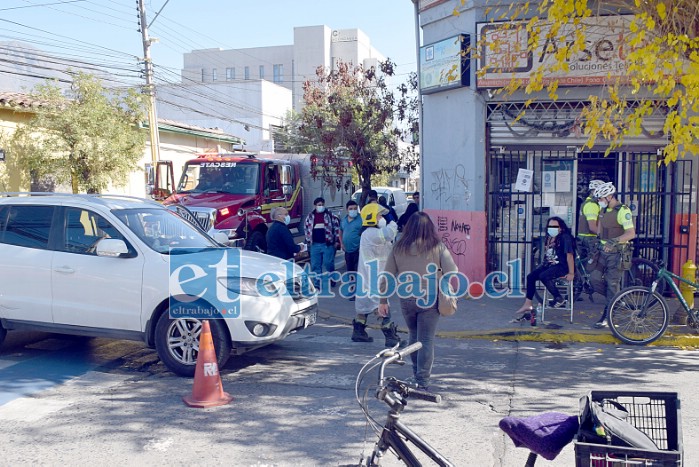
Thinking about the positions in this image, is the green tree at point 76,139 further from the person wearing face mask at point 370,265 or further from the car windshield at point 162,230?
the person wearing face mask at point 370,265

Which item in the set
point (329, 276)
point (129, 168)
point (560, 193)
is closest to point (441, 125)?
point (560, 193)

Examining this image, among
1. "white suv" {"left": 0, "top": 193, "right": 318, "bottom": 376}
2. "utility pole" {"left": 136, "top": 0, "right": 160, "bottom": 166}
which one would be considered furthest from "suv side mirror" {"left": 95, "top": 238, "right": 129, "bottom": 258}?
"utility pole" {"left": 136, "top": 0, "right": 160, "bottom": 166}

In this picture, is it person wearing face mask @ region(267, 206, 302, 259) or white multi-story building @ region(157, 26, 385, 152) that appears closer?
person wearing face mask @ region(267, 206, 302, 259)

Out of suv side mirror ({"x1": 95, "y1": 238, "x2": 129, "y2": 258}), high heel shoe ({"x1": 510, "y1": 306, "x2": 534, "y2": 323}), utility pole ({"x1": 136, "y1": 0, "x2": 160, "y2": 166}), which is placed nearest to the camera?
suv side mirror ({"x1": 95, "y1": 238, "x2": 129, "y2": 258})

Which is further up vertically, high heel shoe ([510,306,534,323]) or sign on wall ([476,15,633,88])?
sign on wall ([476,15,633,88])

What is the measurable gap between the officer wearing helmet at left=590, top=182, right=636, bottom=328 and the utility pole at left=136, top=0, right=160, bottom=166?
14.6 m

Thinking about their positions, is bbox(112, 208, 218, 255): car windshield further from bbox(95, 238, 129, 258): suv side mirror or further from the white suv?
bbox(95, 238, 129, 258): suv side mirror

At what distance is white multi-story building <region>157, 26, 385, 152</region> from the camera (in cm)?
4803

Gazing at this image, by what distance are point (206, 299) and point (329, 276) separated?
227 inches

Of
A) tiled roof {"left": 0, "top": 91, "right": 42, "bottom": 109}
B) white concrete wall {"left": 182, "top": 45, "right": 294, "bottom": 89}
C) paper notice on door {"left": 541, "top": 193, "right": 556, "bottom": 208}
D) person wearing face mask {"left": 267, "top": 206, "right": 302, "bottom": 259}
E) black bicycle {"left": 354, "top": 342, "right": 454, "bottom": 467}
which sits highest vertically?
white concrete wall {"left": 182, "top": 45, "right": 294, "bottom": 89}

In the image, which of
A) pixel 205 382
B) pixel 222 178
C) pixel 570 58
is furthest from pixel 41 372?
pixel 570 58

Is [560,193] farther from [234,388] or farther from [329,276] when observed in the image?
[234,388]

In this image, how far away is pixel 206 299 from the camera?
660 cm

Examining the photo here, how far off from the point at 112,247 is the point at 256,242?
7003 millimetres
